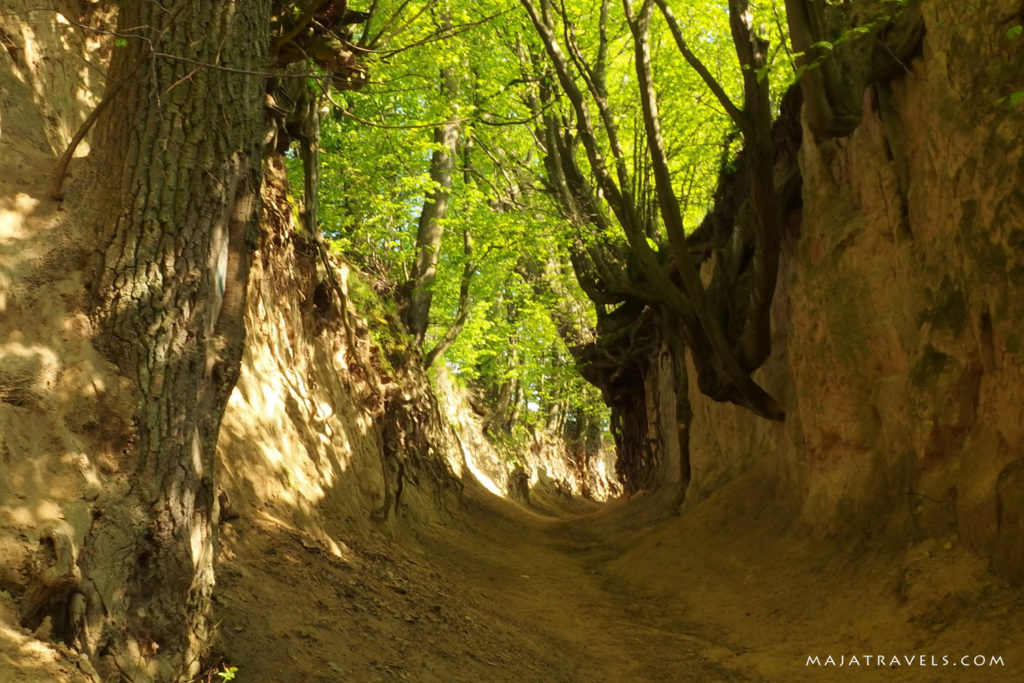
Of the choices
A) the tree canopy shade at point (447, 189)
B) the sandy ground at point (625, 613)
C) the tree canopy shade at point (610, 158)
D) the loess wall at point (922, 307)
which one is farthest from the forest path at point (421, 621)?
the tree canopy shade at point (610, 158)

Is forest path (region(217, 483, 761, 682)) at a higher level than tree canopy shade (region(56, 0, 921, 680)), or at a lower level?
lower

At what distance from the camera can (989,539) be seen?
521 centimetres

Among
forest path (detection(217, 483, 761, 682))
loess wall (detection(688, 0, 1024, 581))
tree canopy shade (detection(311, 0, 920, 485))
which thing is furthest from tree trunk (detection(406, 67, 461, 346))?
loess wall (detection(688, 0, 1024, 581))

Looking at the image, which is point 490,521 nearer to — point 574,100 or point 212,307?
point 574,100

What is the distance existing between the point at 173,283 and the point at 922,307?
553cm

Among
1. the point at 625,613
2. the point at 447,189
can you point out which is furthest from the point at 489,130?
the point at 625,613

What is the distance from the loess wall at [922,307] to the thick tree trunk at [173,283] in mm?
4404

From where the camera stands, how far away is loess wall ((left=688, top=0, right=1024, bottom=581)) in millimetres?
5285

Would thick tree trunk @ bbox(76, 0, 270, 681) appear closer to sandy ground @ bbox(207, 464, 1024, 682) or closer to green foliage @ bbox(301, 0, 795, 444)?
sandy ground @ bbox(207, 464, 1024, 682)

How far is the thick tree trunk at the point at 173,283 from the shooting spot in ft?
11.0

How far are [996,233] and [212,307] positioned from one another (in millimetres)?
4888

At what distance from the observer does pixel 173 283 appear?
3.68 meters

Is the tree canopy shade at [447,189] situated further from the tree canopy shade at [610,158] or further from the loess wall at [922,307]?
the loess wall at [922,307]

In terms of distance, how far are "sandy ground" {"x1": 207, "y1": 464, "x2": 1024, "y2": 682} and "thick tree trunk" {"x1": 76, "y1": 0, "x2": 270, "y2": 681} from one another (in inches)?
30.2
